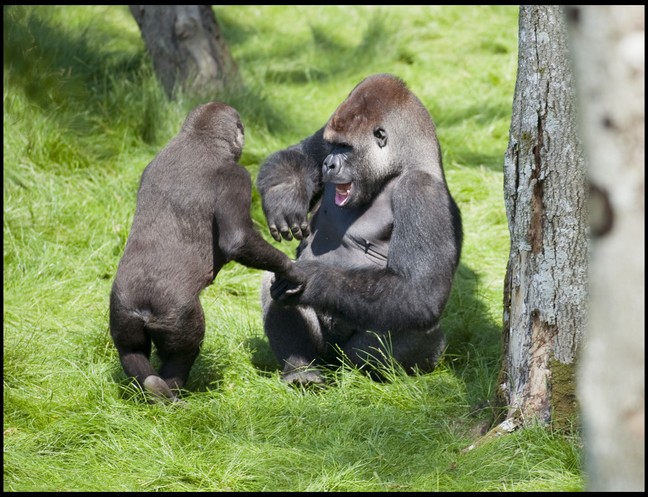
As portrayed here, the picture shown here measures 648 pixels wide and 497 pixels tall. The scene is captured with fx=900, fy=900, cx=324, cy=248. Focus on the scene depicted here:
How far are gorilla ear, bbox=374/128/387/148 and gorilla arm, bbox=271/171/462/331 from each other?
18cm

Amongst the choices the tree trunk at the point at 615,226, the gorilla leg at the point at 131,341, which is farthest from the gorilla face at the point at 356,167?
the tree trunk at the point at 615,226

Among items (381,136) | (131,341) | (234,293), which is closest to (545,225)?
(381,136)

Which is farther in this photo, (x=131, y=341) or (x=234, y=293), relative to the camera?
(x=234, y=293)

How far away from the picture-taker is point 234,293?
5055 millimetres

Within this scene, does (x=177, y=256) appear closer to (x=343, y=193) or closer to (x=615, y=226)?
(x=343, y=193)

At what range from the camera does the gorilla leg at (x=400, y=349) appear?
3.94m

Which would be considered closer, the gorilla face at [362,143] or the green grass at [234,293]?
the green grass at [234,293]

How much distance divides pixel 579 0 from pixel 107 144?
5.06 metres

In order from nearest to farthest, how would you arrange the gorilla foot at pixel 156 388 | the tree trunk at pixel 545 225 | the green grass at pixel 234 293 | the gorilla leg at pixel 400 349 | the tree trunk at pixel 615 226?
the tree trunk at pixel 615 226 → the tree trunk at pixel 545 225 → the green grass at pixel 234 293 → the gorilla foot at pixel 156 388 → the gorilla leg at pixel 400 349

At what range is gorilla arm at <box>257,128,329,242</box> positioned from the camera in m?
4.00

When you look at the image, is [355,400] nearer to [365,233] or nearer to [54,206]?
[365,233]

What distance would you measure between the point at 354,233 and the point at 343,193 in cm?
22

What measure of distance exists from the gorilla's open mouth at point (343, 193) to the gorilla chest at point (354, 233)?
0.52 feet

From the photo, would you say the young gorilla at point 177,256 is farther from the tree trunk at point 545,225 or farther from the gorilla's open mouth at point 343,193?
the tree trunk at point 545,225
